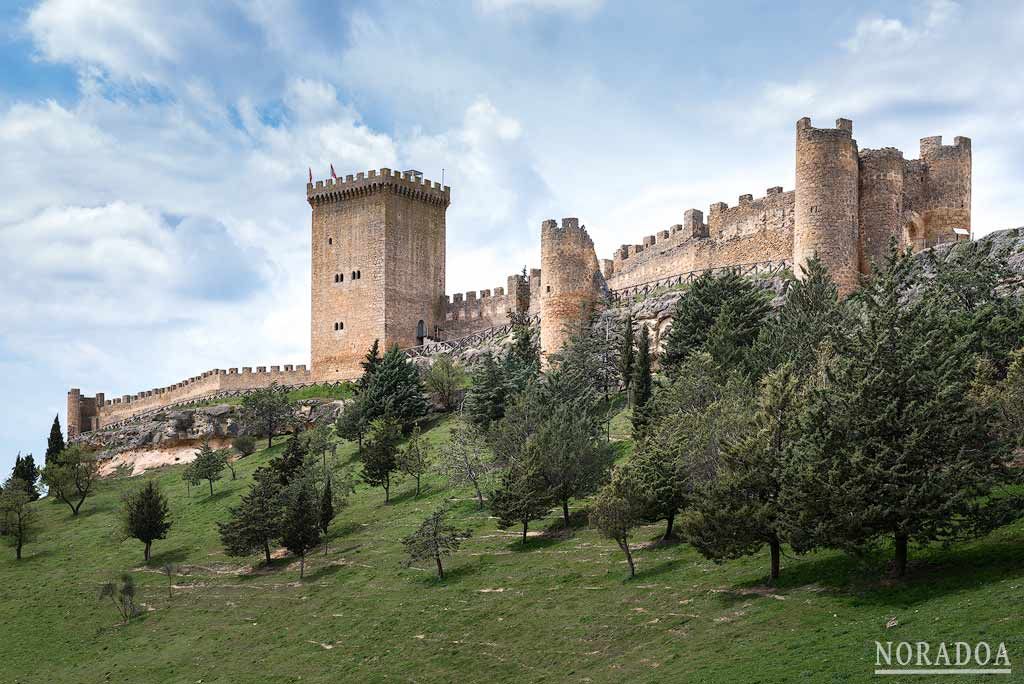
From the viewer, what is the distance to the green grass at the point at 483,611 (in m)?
25.5

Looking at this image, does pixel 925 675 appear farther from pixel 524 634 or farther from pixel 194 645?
pixel 194 645

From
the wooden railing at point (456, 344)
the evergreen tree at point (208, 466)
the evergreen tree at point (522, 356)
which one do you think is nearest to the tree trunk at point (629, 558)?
the evergreen tree at point (522, 356)

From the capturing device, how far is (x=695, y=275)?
6281cm

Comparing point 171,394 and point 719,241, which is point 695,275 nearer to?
point 719,241

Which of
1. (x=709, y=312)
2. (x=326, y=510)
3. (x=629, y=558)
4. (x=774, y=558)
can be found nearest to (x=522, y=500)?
(x=629, y=558)

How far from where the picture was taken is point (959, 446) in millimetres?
27688

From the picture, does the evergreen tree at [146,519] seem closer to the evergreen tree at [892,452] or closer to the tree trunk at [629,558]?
the tree trunk at [629,558]

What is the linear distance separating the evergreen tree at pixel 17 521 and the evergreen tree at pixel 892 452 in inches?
1572

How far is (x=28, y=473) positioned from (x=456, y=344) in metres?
28.8

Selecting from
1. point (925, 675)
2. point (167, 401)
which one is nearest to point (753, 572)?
point (925, 675)

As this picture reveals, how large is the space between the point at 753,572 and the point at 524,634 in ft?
22.4

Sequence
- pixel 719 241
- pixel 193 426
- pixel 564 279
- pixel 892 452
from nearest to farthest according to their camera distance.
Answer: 1. pixel 892 452
2. pixel 719 241
3. pixel 564 279
4. pixel 193 426

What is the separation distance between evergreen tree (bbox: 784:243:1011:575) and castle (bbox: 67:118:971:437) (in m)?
17.8

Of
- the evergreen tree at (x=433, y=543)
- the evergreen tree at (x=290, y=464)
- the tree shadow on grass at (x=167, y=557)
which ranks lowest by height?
the tree shadow on grass at (x=167, y=557)
